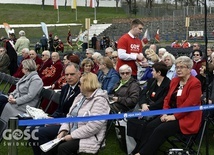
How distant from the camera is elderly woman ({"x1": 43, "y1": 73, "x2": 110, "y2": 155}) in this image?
5.26 m

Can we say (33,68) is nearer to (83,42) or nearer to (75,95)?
(75,95)

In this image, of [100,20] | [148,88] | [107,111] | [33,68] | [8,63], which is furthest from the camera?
[100,20]

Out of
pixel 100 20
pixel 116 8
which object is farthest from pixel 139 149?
pixel 116 8

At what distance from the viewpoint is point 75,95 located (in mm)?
6223

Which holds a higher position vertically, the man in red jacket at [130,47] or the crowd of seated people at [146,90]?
the man in red jacket at [130,47]

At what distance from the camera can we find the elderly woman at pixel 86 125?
526 centimetres

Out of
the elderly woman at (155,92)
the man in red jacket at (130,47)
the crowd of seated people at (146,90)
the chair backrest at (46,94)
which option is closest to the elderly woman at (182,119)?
the crowd of seated people at (146,90)

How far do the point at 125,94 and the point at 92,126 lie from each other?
1749mm

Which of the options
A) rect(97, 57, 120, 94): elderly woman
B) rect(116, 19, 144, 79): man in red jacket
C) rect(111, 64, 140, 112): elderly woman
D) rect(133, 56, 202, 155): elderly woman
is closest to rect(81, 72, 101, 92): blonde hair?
rect(133, 56, 202, 155): elderly woman

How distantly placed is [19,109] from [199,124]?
3117mm

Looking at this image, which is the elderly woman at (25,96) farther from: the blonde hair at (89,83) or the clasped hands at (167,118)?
the clasped hands at (167,118)

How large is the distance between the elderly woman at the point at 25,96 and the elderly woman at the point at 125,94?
4.33 ft

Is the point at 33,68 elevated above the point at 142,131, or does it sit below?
above

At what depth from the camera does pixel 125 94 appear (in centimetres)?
696
